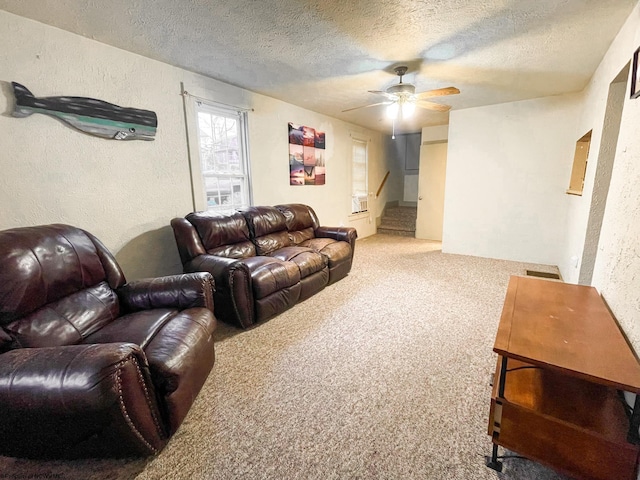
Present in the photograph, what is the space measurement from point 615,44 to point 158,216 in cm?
418

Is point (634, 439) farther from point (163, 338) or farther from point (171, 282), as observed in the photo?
point (171, 282)

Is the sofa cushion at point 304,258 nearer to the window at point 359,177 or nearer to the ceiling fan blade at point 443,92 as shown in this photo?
the ceiling fan blade at point 443,92

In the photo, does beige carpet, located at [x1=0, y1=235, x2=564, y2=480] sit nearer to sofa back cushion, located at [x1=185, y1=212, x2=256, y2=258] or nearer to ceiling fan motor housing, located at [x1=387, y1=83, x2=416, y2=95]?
sofa back cushion, located at [x1=185, y1=212, x2=256, y2=258]

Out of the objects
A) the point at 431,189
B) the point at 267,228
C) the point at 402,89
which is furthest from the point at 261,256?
the point at 431,189

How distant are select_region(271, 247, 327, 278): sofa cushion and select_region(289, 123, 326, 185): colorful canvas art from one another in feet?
4.75

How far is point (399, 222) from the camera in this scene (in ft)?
22.5

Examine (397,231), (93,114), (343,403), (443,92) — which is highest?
(443,92)

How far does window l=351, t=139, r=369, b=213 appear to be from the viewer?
5903 millimetres

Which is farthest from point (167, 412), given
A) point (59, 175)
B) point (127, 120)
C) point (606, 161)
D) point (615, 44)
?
point (615, 44)

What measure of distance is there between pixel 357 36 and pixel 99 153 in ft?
7.52

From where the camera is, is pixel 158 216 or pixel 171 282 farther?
pixel 158 216

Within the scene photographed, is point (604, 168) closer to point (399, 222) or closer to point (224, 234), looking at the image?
point (224, 234)

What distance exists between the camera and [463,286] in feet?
11.2

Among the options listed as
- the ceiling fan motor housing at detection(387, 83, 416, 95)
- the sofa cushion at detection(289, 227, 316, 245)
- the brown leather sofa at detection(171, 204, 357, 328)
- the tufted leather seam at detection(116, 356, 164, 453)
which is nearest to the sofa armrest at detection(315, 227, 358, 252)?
the brown leather sofa at detection(171, 204, 357, 328)
